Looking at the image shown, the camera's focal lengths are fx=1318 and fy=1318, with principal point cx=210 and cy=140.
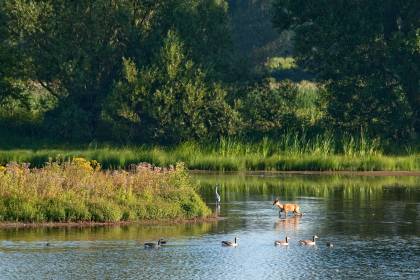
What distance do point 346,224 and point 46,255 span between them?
13054 millimetres

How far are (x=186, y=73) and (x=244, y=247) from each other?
39289mm

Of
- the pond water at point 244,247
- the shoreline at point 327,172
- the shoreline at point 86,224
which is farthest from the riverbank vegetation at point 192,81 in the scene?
the shoreline at point 86,224

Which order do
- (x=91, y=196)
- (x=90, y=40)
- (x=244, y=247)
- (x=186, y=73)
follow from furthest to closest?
(x=90, y=40), (x=186, y=73), (x=91, y=196), (x=244, y=247)

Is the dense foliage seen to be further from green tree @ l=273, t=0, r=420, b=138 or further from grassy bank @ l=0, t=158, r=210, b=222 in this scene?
grassy bank @ l=0, t=158, r=210, b=222

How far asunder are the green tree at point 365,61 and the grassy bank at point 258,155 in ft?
9.88

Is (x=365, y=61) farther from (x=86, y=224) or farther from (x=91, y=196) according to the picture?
(x=86, y=224)

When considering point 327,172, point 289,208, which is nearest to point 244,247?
point 289,208

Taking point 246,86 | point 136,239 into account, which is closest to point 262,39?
point 246,86

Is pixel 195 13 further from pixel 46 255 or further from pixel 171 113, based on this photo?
pixel 46 255

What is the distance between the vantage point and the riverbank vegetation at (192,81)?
78.6 metres

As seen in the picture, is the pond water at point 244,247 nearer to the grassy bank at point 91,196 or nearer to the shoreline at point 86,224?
the shoreline at point 86,224

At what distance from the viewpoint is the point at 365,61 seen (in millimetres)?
81312

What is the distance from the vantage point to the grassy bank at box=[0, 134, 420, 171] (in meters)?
72.1

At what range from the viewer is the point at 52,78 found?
3184 inches
